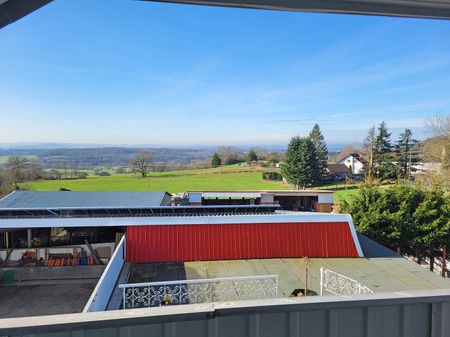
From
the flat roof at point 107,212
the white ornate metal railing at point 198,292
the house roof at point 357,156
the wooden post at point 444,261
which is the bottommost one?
the wooden post at point 444,261

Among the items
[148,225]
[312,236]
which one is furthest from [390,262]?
[148,225]

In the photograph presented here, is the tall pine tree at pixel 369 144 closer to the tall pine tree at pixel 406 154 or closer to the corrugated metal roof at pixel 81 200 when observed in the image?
the tall pine tree at pixel 406 154

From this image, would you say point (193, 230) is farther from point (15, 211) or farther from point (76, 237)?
point (15, 211)

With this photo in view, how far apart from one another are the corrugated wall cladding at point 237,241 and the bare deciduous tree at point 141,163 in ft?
134

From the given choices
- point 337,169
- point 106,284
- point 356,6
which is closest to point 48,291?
point 106,284

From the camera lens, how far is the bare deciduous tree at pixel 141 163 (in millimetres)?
49062

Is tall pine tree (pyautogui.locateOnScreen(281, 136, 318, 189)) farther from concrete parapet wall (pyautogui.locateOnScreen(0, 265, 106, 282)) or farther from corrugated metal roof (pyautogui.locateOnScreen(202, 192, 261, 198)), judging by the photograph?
concrete parapet wall (pyautogui.locateOnScreen(0, 265, 106, 282))

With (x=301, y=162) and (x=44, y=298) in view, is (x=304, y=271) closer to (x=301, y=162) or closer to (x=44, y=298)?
(x=44, y=298)

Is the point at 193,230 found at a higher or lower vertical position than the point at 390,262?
higher

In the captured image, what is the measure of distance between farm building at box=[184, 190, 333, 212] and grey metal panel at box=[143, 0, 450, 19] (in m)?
22.1

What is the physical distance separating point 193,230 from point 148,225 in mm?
1413

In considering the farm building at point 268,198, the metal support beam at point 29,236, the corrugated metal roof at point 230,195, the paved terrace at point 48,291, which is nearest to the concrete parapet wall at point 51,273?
the paved terrace at point 48,291

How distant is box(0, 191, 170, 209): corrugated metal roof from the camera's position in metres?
14.2

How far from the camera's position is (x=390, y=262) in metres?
9.23
